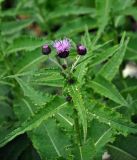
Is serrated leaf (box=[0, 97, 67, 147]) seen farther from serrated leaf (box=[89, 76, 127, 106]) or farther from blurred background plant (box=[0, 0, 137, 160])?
serrated leaf (box=[89, 76, 127, 106])

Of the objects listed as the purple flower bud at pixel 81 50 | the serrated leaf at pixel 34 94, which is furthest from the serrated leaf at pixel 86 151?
the purple flower bud at pixel 81 50

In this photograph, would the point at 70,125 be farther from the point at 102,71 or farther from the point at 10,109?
the point at 10,109

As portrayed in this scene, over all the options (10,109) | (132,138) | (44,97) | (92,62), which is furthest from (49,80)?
(10,109)

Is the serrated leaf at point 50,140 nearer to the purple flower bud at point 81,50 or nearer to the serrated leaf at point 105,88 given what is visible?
the serrated leaf at point 105,88

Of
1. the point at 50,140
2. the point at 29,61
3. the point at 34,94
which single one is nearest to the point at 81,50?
the point at 34,94

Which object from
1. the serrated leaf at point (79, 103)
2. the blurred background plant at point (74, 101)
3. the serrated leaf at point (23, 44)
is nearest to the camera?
the serrated leaf at point (79, 103)

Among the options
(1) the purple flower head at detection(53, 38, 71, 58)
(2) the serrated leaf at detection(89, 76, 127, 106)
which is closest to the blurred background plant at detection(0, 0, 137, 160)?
(2) the serrated leaf at detection(89, 76, 127, 106)
